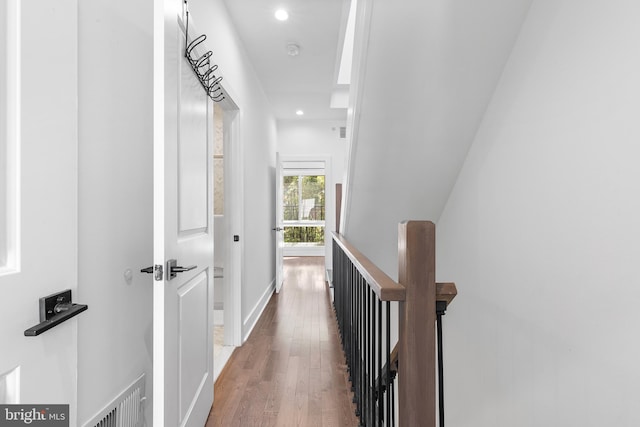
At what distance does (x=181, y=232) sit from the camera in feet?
4.76

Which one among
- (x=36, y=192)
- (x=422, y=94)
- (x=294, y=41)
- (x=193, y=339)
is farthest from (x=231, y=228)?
(x=36, y=192)

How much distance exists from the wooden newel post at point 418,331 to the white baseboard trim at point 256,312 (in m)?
2.23

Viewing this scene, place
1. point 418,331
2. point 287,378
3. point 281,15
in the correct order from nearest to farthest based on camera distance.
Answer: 1. point 418,331
2. point 287,378
3. point 281,15

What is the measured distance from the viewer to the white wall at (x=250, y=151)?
7.66ft

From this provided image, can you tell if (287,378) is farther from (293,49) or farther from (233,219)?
(293,49)

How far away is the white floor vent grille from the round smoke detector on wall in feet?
9.15

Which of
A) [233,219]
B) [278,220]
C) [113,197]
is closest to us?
[113,197]

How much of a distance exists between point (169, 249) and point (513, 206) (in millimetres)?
1638

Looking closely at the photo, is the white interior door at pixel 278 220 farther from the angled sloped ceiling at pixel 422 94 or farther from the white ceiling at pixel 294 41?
the angled sloped ceiling at pixel 422 94

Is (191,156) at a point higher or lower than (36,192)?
higher

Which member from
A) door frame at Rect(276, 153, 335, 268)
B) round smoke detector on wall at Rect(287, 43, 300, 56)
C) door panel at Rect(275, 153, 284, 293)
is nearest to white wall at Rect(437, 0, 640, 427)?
round smoke detector on wall at Rect(287, 43, 300, 56)

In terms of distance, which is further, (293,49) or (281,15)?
(293,49)

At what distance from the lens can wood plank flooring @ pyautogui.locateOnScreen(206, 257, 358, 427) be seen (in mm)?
1865
